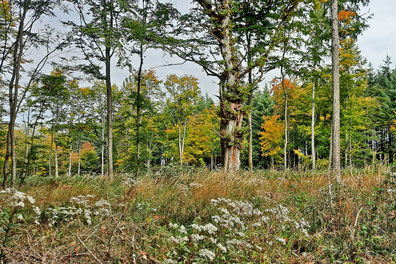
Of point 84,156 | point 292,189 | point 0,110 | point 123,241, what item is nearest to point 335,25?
point 292,189

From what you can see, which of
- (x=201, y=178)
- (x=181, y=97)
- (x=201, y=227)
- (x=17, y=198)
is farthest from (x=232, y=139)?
(x=181, y=97)

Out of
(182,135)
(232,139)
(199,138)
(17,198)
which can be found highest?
(182,135)

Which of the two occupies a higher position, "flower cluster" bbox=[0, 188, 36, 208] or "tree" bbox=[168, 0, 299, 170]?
"tree" bbox=[168, 0, 299, 170]

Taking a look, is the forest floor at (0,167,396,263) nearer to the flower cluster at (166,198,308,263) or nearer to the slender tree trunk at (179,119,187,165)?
the flower cluster at (166,198,308,263)

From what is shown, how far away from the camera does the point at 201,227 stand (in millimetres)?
2383

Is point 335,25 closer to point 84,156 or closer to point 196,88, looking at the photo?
point 196,88

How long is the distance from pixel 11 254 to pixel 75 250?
52 cm

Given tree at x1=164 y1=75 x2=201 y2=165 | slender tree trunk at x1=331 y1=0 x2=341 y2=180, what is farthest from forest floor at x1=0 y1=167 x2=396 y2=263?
tree at x1=164 y1=75 x2=201 y2=165

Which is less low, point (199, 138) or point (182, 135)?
point (182, 135)

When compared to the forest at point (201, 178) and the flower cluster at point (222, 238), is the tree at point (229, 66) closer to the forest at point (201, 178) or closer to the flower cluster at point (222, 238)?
the forest at point (201, 178)

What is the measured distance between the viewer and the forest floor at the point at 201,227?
→ 7.28ft

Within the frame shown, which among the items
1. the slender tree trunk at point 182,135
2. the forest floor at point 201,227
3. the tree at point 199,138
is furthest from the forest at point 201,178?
the tree at point 199,138

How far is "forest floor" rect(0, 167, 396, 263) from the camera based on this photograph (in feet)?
7.28

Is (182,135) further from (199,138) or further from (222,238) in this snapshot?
(222,238)
